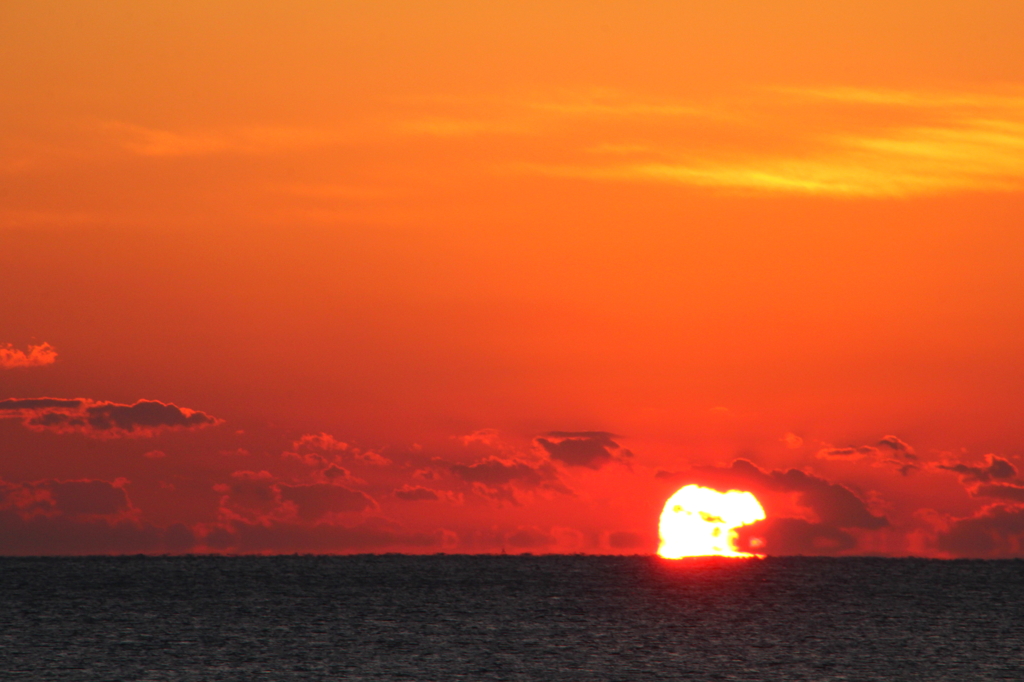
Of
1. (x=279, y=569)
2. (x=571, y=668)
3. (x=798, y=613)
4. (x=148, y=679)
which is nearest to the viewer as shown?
(x=148, y=679)

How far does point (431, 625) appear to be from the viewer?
40219mm

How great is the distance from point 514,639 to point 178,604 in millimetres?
13552

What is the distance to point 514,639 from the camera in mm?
37594

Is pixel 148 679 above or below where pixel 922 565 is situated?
below

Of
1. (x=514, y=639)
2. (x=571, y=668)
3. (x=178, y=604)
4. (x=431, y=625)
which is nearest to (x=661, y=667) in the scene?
(x=571, y=668)

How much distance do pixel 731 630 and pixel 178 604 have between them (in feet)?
64.3

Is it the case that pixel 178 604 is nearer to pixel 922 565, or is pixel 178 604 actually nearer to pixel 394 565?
pixel 394 565

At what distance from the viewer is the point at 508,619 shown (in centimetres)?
4138

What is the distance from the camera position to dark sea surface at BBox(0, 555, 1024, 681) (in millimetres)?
33156

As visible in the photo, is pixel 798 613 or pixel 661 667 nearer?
pixel 661 667

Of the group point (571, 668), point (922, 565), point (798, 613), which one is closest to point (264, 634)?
point (571, 668)

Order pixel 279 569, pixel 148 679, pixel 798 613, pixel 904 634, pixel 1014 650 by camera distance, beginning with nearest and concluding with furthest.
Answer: pixel 148 679
pixel 1014 650
pixel 904 634
pixel 798 613
pixel 279 569

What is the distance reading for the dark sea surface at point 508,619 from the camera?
3316 centimetres

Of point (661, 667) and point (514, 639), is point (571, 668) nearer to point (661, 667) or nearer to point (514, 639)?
point (661, 667)
